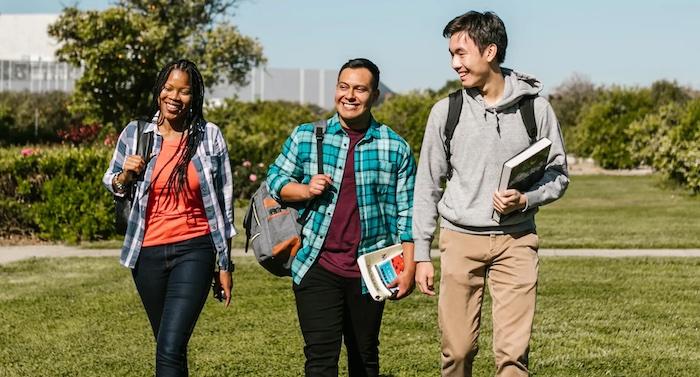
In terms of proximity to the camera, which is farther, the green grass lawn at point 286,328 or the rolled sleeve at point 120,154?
the green grass lawn at point 286,328

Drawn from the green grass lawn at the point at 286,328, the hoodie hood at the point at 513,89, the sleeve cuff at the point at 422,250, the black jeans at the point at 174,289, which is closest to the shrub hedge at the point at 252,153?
the green grass lawn at the point at 286,328

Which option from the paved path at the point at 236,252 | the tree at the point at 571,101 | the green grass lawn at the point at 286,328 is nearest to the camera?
the green grass lawn at the point at 286,328

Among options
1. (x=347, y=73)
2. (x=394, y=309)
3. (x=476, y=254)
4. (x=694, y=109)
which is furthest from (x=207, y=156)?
(x=694, y=109)

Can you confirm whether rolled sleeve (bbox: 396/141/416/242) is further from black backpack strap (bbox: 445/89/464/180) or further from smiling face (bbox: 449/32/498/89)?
smiling face (bbox: 449/32/498/89)

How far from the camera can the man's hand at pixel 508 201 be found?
4.25 meters

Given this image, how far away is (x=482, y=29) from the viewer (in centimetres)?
439

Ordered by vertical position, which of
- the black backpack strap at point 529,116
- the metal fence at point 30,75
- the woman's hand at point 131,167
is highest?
the metal fence at point 30,75

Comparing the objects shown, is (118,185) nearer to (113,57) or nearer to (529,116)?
(529,116)

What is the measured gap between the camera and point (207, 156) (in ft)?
15.4

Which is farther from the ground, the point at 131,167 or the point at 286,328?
the point at 131,167

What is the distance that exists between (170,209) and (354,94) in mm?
939

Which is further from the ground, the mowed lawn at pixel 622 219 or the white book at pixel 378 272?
the white book at pixel 378 272

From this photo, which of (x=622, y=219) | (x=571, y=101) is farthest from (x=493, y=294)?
(x=571, y=101)

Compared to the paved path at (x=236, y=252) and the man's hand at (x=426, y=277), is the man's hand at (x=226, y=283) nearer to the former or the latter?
the man's hand at (x=426, y=277)
